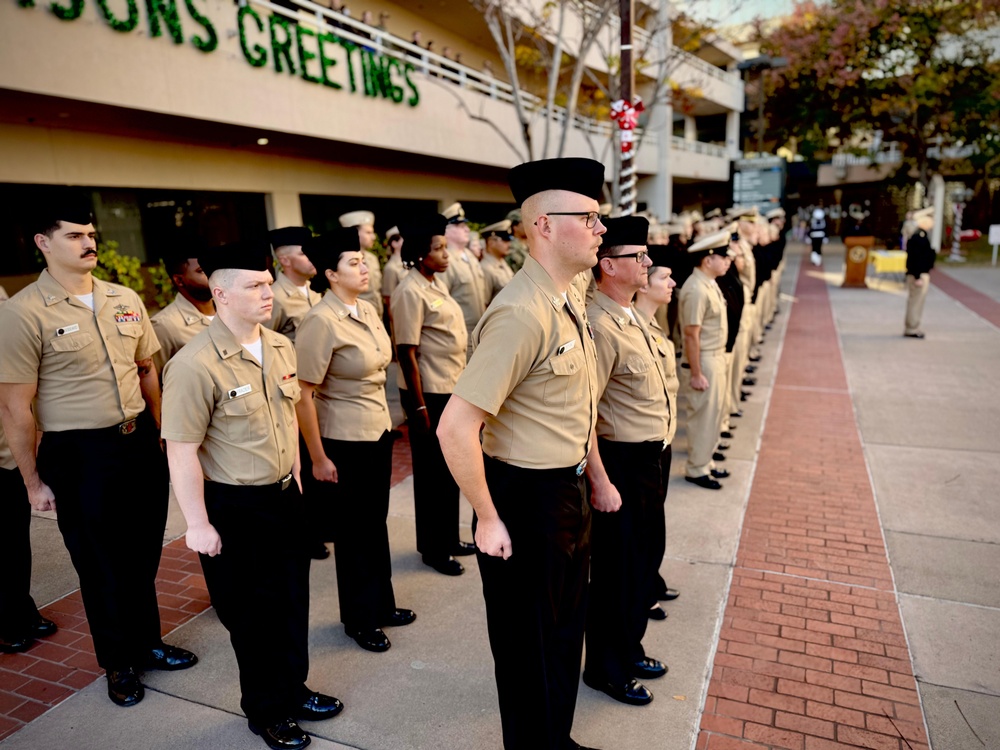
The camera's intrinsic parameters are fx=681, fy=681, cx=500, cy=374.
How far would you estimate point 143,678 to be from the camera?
3.41 meters

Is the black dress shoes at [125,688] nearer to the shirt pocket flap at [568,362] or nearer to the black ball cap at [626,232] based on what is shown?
the shirt pocket flap at [568,362]

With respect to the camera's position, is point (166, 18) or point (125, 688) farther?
point (166, 18)

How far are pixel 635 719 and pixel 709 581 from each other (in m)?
1.37

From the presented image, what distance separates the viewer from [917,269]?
34.9ft

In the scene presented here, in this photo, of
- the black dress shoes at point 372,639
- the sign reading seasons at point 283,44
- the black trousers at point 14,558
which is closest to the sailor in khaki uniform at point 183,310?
the black trousers at point 14,558

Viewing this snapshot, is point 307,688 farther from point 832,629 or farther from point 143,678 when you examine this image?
point 832,629

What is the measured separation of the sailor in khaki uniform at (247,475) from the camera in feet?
8.66

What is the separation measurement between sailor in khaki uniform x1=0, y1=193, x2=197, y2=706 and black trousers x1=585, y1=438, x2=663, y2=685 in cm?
222

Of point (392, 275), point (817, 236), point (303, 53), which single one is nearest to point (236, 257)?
point (392, 275)

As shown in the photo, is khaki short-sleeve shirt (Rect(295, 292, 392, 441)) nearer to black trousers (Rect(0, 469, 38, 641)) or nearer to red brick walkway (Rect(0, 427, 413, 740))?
red brick walkway (Rect(0, 427, 413, 740))

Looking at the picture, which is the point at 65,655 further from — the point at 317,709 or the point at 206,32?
the point at 206,32

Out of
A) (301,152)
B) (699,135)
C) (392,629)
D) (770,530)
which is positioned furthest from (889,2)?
(392,629)

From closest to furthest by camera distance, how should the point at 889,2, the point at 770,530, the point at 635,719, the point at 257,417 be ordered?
the point at 257,417 < the point at 635,719 < the point at 770,530 < the point at 889,2

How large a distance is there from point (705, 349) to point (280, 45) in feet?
25.8
